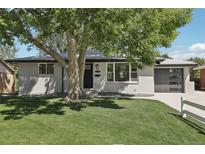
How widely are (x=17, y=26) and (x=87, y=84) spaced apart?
480 inches

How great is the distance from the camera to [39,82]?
2505 cm

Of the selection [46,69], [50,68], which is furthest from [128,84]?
[46,69]

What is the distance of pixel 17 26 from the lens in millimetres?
13703

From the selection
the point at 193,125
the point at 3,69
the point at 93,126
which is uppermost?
the point at 3,69

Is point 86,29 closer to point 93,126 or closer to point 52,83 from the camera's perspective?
point 93,126

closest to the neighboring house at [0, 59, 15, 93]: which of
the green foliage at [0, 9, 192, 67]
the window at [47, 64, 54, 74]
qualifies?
the window at [47, 64, 54, 74]

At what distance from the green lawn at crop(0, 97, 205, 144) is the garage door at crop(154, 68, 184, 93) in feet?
47.7

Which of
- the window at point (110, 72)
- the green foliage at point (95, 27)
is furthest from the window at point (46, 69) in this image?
the green foliage at point (95, 27)

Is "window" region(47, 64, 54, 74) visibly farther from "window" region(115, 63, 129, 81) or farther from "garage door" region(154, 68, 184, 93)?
"garage door" region(154, 68, 184, 93)

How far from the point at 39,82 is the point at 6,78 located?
758 centimetres

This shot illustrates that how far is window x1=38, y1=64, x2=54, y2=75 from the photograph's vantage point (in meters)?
25.2

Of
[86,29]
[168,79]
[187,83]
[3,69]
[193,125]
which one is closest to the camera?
[193,125]
